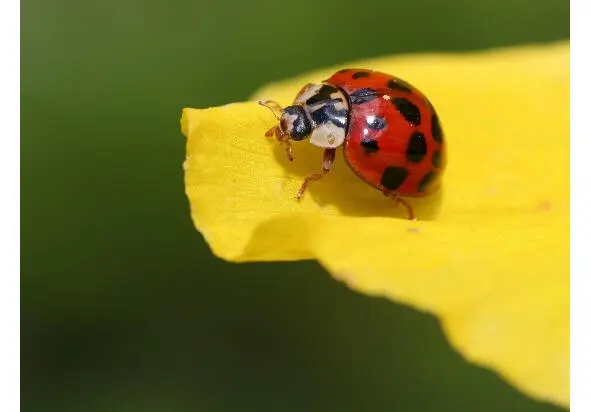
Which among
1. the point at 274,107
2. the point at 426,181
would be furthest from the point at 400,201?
the point at 274,107

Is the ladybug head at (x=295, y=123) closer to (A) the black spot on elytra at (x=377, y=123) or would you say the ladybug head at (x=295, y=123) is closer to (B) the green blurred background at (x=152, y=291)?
(A) the black spot on elytra at (x=377, y=123)

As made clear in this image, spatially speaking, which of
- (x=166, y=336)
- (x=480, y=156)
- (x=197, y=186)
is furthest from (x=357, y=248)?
(x=166, y=336)

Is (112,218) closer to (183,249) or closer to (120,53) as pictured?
(183,249)

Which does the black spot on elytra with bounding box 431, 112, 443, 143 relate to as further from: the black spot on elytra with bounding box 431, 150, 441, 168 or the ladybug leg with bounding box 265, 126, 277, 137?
the ladybug leg with bounding box 265, 126, 277, 137

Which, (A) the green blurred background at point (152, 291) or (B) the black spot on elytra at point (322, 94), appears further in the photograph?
(A) the green blurred background at point (152, 291)

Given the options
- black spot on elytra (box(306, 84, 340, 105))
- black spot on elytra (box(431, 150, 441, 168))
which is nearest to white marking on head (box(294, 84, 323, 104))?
black spot on elytra (box(306, 84, 340, 105))

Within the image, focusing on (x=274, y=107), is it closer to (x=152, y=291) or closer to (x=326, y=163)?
(x=326, y=163)

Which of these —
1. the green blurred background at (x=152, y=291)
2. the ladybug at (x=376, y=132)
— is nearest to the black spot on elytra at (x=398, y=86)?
the ladybug at (x=376, y=132)
